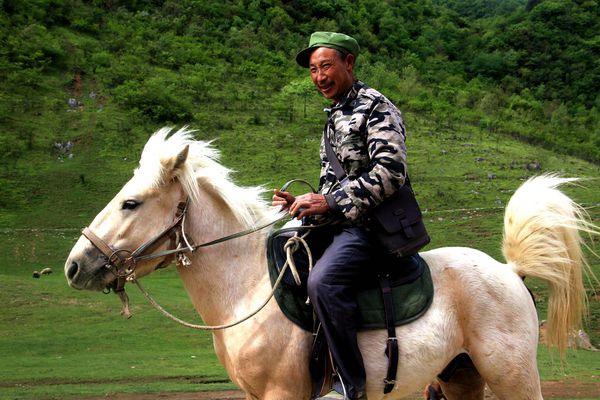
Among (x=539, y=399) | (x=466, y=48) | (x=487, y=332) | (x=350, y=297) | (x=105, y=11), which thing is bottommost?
(x=466, y=48)

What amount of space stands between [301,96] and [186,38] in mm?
13551

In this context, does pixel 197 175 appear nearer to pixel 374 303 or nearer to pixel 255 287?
pixel 255 287

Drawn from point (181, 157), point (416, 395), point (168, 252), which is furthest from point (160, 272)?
point (181, 157)

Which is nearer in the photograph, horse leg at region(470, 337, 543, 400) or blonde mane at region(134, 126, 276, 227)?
blonde mane at region(134, 126, 276, 227)

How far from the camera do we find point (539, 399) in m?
5.21

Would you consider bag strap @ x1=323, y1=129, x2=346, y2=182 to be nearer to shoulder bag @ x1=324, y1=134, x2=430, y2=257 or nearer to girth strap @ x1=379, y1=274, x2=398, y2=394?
shoulder bag @ x1=324, y1=134, x2=430, y2=257

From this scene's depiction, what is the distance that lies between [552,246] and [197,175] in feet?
8.42

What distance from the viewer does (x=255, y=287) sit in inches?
193

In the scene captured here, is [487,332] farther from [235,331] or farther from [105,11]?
[105,11]

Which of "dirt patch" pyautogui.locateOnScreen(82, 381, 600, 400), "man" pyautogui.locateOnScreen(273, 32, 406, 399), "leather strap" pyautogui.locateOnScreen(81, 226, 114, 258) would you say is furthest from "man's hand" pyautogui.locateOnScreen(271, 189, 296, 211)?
"dirt patch" pyautogui.locateOnScreen(82, 381, 600, 400)

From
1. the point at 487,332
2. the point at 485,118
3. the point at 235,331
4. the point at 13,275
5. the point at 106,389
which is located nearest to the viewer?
the point at 235,331

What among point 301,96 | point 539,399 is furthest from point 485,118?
point 539,399

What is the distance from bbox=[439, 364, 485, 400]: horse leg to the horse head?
2.24 metres

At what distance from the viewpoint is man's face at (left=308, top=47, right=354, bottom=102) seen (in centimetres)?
490
